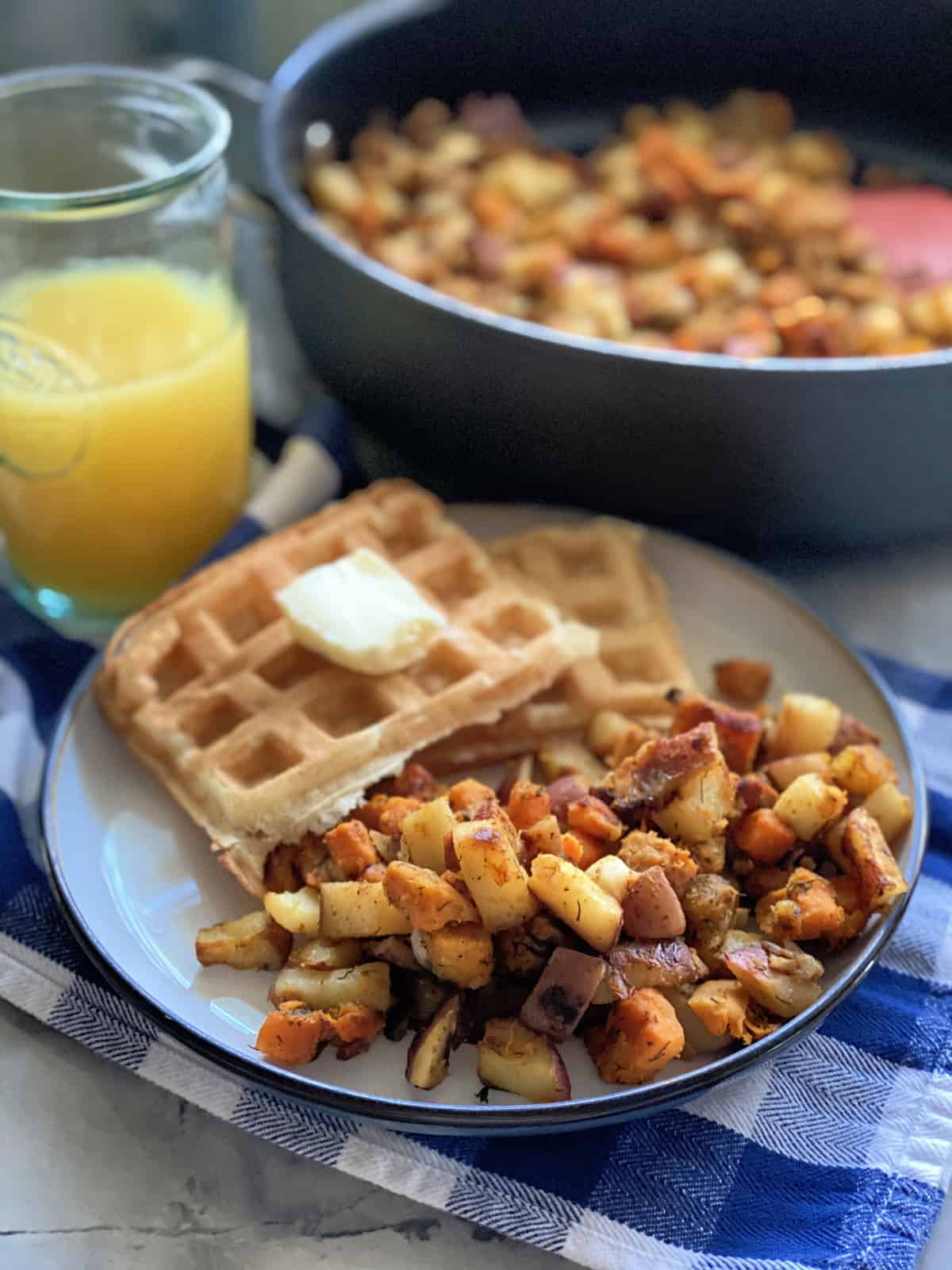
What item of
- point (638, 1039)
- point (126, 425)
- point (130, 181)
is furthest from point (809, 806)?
point (130, 181)

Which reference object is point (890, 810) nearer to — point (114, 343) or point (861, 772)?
point (861, 772)

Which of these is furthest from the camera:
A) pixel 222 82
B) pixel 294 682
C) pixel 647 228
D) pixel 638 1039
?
pixel 647 228

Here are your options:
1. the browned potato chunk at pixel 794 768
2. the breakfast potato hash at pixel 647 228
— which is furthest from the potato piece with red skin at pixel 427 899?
the breakfast potato hash at pixel 647 228

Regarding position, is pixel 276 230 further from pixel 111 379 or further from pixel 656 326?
pixel 656 326

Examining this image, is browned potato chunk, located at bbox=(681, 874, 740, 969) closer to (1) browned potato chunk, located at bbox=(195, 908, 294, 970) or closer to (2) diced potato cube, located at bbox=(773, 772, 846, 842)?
(2) diced potato cube, located at bbox=(773, 772, 846, 842)

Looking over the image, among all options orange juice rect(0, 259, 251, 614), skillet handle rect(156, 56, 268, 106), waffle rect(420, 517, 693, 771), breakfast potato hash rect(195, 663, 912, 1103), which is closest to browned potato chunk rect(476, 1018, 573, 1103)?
breakfast potato hash rect(195, 663, 912, 1103)

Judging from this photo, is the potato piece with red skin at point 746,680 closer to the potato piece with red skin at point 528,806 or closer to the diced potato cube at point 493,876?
the potato piece with red skin at point 528,806
